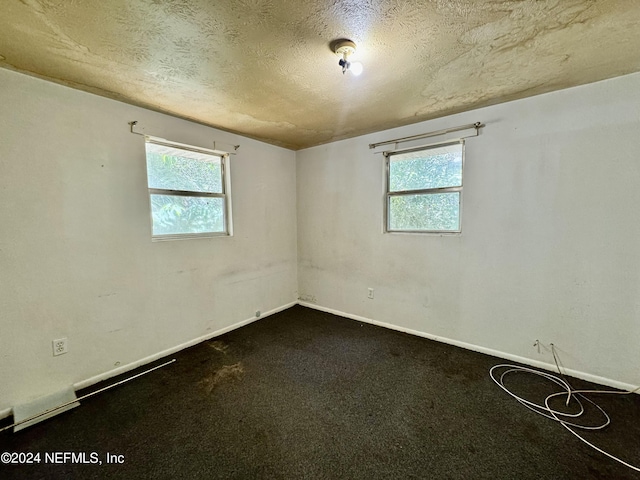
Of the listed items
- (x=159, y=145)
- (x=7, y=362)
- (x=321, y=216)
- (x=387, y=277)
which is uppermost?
(x=159, y=145)

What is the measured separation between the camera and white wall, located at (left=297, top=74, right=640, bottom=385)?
198 centimetres

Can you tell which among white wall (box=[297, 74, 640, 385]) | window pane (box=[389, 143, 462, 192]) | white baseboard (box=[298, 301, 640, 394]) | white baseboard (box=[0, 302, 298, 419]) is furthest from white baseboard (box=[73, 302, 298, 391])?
window pane (box=[389, 143, 462, 192])

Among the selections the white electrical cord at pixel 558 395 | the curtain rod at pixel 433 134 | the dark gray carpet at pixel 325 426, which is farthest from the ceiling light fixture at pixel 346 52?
the white electrical cord at pixel 558 395

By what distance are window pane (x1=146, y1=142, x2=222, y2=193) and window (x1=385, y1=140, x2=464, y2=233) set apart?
81.4 inches

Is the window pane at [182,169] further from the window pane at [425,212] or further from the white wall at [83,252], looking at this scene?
the window pane at [425,212]

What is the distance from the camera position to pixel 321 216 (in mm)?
3756

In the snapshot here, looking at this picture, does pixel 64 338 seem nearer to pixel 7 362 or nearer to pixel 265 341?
pixel 7 362

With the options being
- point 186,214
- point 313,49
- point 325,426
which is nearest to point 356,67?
point 313,49

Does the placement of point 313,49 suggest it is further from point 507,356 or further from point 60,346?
point 507,356

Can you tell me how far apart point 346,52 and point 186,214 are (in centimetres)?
220

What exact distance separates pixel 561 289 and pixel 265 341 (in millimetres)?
2834

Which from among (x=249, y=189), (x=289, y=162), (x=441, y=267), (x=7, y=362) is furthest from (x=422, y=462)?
(x=289, y=162)

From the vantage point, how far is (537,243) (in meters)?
2.28

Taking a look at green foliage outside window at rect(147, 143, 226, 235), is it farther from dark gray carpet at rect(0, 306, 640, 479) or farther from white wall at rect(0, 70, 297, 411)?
dark gray carpet at rect(0, 306, 640, 479)
